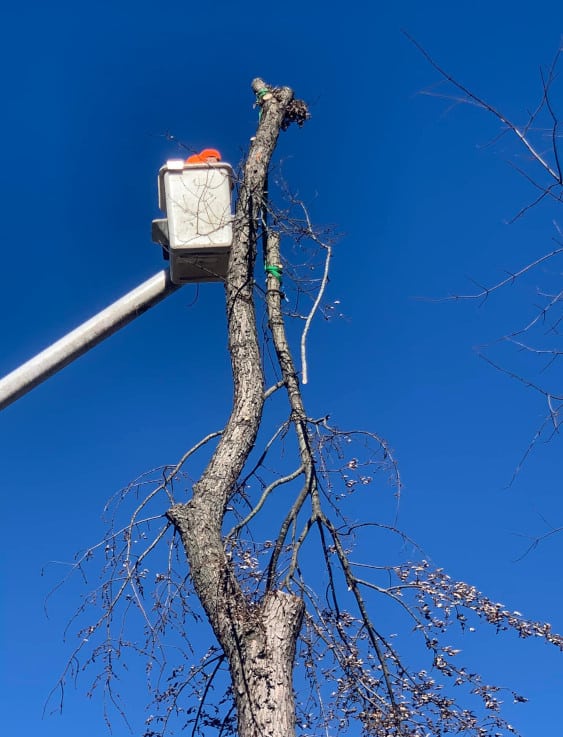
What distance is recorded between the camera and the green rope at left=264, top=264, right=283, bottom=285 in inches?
170

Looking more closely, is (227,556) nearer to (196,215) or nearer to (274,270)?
(274,270)

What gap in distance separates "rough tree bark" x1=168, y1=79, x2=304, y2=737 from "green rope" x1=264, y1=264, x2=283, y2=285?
71 millimetres

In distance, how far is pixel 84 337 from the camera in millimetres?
3959

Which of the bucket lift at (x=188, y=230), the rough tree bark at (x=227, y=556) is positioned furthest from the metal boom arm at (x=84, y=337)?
the rough tree bark at (x=227, y=556)

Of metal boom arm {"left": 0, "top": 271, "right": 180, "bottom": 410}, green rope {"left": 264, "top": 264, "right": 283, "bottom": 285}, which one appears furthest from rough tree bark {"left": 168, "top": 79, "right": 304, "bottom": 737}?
metal boom arm {"left": 0, "top": 271, "right": 180, "bottom": 410}

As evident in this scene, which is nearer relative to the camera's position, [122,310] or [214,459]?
[214,459]

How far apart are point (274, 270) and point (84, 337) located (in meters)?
0.87

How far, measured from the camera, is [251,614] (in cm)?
326

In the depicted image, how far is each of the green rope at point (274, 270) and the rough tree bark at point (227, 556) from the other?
0.23ft

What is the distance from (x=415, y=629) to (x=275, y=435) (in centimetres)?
91

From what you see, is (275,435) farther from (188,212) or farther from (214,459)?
(188,212)

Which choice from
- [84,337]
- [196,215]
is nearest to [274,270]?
[196,215]

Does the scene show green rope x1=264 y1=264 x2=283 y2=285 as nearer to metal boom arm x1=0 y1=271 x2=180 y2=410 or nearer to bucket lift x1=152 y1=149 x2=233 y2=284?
bucket lift x1=152 y1=149 x2=233 y2=284

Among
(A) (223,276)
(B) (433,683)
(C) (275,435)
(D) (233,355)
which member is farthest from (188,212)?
(B) (433,683)
